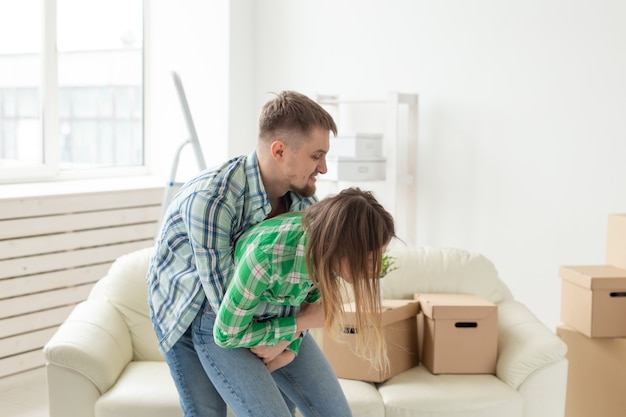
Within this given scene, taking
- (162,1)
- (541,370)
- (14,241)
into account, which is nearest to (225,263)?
(541,370)

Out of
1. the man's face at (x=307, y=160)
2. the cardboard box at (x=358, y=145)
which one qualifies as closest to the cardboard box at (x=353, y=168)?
the cardboard box at (x=358, y=145)

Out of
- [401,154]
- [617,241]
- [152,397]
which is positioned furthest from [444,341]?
[401,154]

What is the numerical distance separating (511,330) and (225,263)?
150 cm

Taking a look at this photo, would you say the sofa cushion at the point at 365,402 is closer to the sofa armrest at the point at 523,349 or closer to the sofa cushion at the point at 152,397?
the sofa cushion at the point at 152,397

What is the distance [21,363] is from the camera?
3850 mm

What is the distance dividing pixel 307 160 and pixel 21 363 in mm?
2636

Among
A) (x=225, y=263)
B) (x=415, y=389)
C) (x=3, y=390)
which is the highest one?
(x=225, y=263)

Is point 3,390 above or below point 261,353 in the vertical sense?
below

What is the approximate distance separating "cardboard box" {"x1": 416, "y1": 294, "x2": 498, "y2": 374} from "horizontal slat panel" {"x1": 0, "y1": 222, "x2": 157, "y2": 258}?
202 centimetres

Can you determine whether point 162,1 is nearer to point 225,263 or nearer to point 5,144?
point 5,144

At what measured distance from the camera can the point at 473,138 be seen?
4238 mm

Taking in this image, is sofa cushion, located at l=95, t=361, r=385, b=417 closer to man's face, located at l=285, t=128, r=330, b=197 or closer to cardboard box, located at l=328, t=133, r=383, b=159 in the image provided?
man's face, located at l=285, t=128, r=330, b=197

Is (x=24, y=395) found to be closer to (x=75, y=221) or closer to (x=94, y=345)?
(x=75, y=221)

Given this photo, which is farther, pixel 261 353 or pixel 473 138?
pixel 473 138
